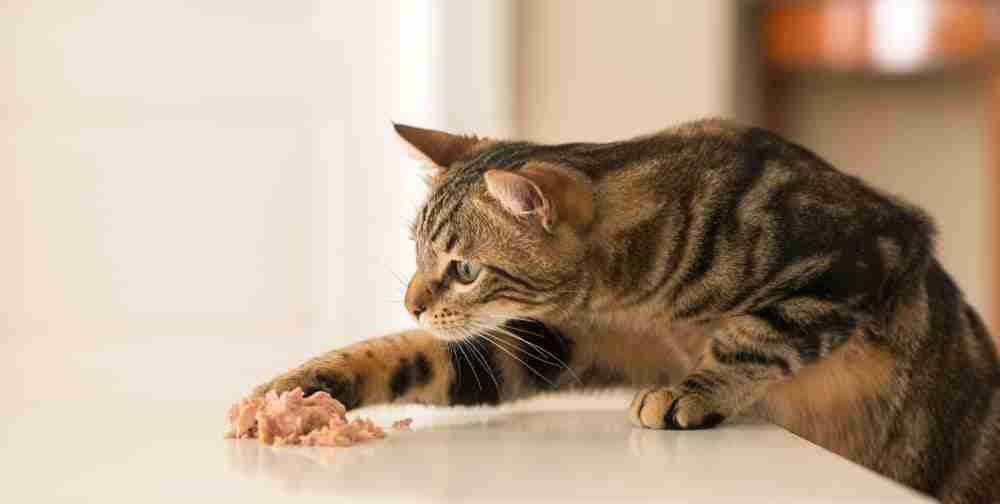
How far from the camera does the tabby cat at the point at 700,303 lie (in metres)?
1.33

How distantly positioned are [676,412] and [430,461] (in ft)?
1.06

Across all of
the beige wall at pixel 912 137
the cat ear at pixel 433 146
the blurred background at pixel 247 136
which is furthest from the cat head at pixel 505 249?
the beige wall at pixel 912 137

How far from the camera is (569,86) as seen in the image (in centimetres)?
317

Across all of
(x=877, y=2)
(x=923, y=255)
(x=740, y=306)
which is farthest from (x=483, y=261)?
(x=877, y=2)

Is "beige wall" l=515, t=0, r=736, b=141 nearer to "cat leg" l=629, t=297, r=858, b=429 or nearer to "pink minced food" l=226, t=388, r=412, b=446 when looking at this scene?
"cat leg" l=629, t=297, r=858, b=429

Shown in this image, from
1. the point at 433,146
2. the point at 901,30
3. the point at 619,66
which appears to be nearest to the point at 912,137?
the point at 901,30

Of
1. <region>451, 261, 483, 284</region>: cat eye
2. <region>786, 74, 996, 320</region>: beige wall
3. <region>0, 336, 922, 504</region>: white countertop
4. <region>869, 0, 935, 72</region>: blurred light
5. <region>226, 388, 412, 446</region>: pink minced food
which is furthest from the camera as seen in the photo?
<region>786, 74, 996, 320</region>: beige wall

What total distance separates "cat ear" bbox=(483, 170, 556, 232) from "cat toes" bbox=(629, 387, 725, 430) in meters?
0.21

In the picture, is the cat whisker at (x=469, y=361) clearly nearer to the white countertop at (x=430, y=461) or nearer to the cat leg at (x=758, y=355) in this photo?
the white countertop at (x=430, y=461)

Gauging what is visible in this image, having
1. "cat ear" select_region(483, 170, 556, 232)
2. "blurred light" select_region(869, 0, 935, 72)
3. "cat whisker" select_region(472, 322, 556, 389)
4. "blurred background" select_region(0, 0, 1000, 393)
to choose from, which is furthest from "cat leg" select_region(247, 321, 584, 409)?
"blurred light" select_region(869, 0, 935, 72)

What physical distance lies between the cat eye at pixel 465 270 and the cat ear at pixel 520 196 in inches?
3.1

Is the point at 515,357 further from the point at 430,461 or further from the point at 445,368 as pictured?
the point at 430,461

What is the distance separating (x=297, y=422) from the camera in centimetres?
119

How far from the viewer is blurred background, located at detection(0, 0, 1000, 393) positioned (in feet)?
10.4
